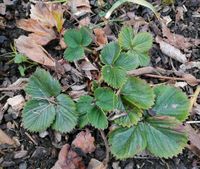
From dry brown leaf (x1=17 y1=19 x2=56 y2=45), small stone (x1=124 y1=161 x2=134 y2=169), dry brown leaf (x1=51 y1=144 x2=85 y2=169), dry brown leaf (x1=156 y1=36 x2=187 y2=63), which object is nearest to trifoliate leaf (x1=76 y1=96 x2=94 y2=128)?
dry brown leaf (x1=51 y1=144 x2=85 y2=169)

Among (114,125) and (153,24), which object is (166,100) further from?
(153,24)

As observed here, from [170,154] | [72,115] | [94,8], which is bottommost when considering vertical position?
[170,154]

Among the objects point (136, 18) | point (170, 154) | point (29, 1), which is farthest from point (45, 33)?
point (170, 154)

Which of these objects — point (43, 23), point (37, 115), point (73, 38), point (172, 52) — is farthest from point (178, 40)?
point (37, 115)

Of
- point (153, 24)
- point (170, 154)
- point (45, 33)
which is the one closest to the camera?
point (170, 154)

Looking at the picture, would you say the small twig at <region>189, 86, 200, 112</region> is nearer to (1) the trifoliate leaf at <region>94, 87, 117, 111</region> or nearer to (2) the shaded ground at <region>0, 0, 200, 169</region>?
(2) the shaded ground at <region>0, 0, 200, 169</region>
